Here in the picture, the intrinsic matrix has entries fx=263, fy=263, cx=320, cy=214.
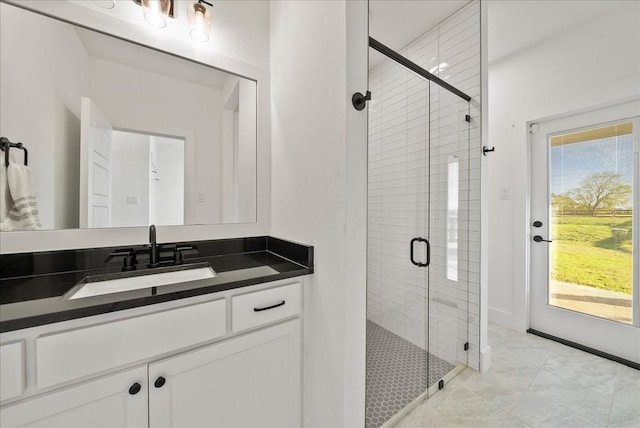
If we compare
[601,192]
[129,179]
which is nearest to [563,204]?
[601,192]

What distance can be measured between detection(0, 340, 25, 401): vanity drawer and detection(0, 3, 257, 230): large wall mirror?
0.71 meters

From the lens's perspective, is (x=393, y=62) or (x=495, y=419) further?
(x=393, y=62)

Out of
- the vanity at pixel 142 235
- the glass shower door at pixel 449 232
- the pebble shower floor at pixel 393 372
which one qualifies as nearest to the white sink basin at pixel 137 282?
the vanity at pixel 142 235

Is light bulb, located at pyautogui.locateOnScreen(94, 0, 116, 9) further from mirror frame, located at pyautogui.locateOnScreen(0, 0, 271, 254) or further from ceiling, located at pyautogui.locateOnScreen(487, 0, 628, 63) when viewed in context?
ceiling, located at pyautogui.locateOnScreen(487, 0, 628, 63)

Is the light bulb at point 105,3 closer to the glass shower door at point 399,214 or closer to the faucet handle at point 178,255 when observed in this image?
the faucet handle at point 178,255

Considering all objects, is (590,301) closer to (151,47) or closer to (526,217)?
(526,217)

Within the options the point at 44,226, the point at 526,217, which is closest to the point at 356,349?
the point at 44,226

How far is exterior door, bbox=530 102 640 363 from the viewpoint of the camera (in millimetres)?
2029

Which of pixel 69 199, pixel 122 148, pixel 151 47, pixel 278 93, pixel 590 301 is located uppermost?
pixel 151 47

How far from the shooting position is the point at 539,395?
1682 millimetres

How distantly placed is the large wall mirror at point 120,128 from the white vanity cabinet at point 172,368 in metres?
0.71

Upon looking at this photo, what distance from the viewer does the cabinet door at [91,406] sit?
2.42 feet

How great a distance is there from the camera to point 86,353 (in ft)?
2.64

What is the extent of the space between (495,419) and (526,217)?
1827 mm
